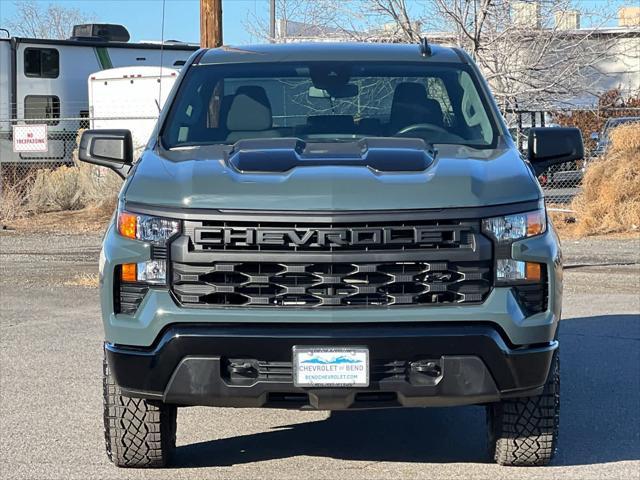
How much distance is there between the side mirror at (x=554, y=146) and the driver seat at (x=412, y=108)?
0.51 metres

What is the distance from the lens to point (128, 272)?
530 centimetres

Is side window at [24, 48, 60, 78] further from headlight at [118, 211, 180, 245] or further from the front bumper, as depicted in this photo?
the front bumper

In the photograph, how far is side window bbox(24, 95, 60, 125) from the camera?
86.9ft

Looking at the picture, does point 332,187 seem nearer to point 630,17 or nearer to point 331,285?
point 331,285

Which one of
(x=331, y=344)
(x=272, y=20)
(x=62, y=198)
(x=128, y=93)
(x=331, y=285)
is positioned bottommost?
(x=62, y=198)

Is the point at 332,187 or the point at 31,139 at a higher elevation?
the point at 332,187

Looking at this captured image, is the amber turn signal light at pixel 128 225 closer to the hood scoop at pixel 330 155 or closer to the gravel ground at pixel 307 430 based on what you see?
the hood scoop at pixel 330 155

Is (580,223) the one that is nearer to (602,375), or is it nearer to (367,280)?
(602,375)

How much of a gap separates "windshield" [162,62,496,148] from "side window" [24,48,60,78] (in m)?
20.3

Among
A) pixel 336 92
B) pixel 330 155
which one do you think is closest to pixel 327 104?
pixel 336 92

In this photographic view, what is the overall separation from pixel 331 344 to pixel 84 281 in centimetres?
907

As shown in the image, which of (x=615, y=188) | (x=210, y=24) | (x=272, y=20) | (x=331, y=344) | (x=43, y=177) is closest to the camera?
(x=331, y=344)

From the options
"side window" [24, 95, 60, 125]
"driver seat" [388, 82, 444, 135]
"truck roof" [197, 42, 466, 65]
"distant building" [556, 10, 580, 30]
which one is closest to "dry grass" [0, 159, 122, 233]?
"side window" [24, 95, 60, 125]

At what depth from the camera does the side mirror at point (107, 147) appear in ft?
21.7
